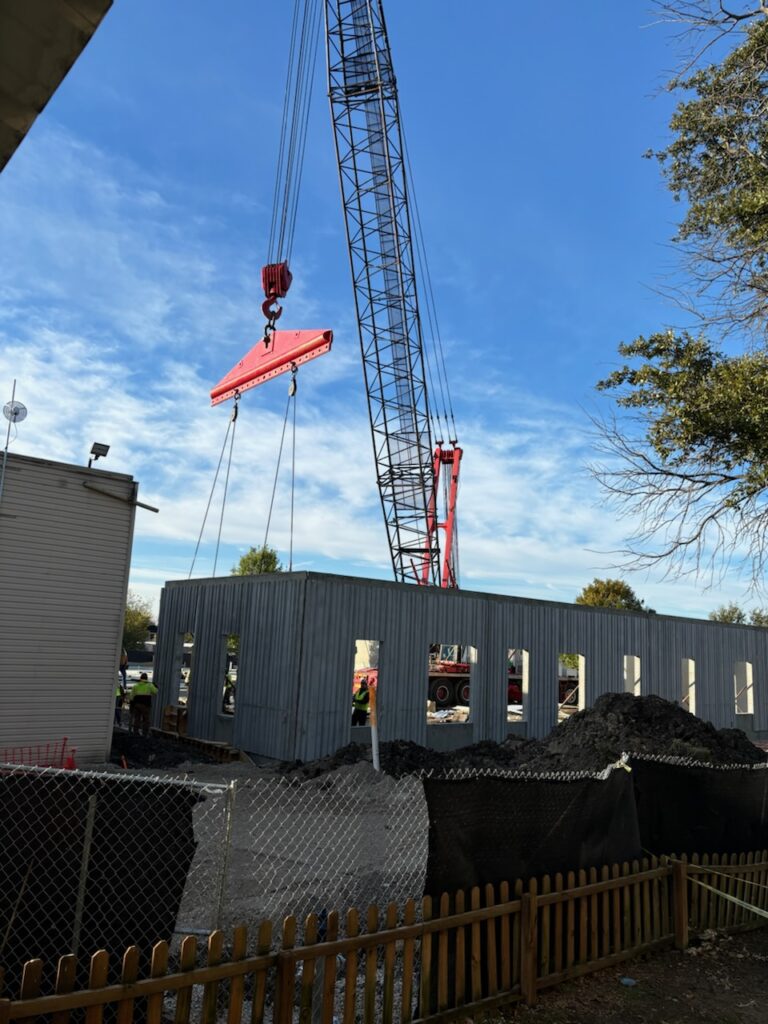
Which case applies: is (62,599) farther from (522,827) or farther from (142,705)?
(522,827)

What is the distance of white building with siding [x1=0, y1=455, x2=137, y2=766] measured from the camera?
12250 millimetres

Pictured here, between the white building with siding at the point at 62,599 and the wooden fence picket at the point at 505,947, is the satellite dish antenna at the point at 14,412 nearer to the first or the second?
the white building with siding at the point at 62,599

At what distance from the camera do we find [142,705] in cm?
1789

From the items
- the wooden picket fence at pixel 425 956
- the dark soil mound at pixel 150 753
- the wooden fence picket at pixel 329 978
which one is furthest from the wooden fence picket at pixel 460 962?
the dark soil mound at pixel 150 753

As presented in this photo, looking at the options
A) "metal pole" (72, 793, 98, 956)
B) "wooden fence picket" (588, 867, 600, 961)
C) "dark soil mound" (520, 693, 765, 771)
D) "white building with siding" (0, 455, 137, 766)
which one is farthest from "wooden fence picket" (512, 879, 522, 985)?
"white building with siding" (0, 455, 137, 766)

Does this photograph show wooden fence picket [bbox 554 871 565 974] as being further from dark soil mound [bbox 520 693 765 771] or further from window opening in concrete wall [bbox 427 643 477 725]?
window opening in concrete wall [bbox 427 643 477 725]

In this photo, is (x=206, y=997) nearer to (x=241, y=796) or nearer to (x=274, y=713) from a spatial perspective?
(x=241, y=796)

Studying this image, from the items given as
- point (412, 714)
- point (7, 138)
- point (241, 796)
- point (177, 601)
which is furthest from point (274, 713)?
point (7, 138)

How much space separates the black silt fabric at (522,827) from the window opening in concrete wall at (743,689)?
73.8 feet

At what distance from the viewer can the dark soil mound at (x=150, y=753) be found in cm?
1399

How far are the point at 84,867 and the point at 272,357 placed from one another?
16.3 m

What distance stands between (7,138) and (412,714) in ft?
50.7

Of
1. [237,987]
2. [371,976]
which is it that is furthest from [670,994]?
[237,987]

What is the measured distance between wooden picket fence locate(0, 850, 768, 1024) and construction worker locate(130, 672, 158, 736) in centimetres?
1359
